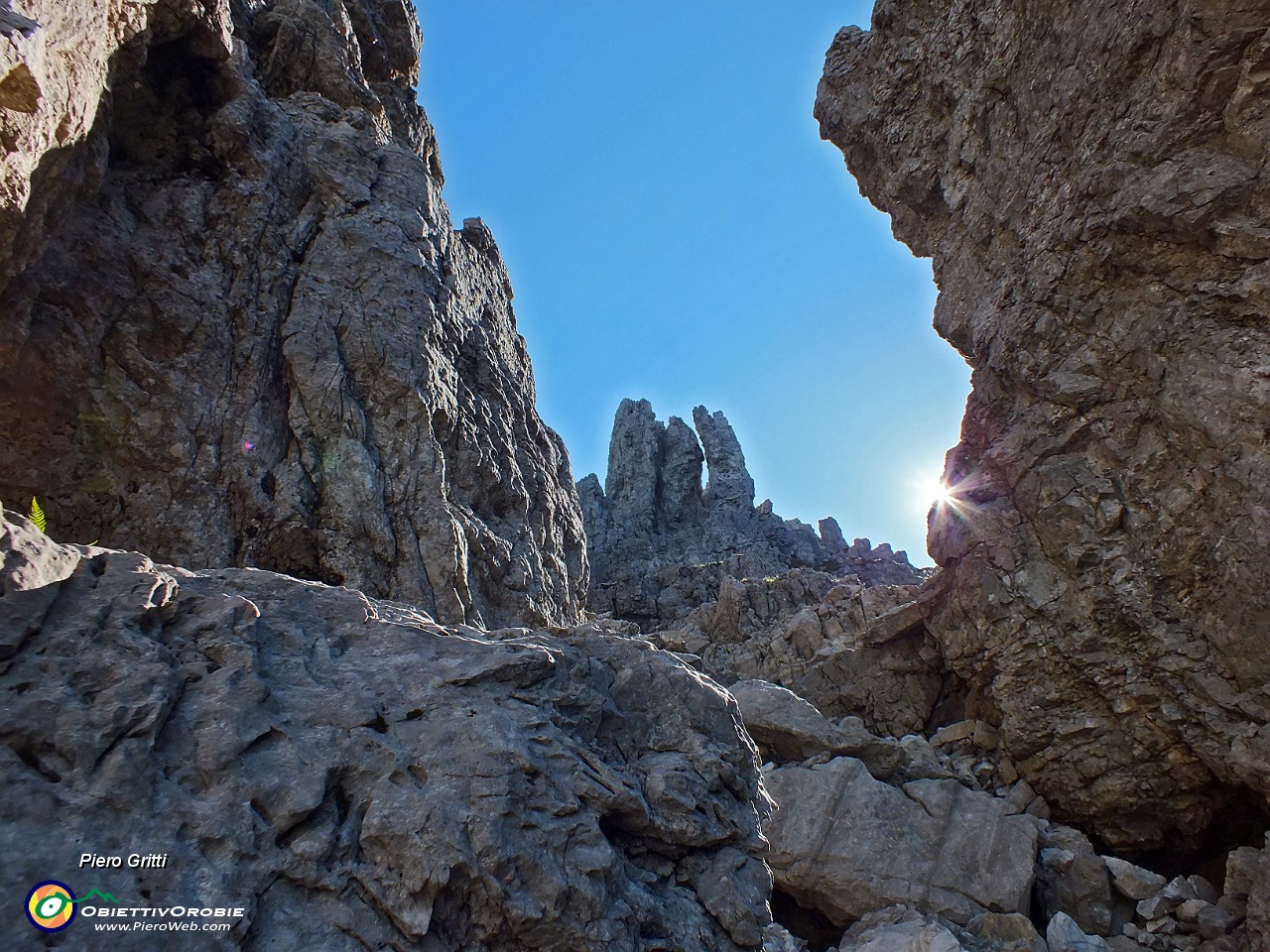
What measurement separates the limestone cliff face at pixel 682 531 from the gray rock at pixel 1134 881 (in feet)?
128

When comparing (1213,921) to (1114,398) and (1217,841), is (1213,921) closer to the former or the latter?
(1217,841)

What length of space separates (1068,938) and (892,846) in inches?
132

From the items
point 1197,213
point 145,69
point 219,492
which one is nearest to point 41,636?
point 219,492

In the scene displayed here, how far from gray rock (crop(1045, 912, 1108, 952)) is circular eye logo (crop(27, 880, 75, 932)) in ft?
51.3

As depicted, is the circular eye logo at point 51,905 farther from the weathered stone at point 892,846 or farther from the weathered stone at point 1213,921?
the weathered stone at point 1213,921

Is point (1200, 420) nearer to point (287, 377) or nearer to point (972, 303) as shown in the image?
point (972, 303)

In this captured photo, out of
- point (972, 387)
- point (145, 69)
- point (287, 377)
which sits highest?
point (145, 69)

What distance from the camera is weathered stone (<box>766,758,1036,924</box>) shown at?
556 inches

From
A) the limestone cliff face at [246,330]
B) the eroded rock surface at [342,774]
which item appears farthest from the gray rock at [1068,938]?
the limestone cliff face at [246,330]

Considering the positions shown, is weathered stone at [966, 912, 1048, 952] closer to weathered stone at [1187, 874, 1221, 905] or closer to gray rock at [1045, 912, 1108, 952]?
gray rock at [1045, 912, 1108, 952]

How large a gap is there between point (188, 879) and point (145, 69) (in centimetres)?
1838

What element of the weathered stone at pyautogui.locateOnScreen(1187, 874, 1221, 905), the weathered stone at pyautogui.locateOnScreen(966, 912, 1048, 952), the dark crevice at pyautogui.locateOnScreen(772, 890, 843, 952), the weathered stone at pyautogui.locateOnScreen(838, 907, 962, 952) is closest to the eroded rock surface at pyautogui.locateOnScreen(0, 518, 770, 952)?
the weathered stone at pyautogui.locateOnScreen(838, 907, 962, 952)

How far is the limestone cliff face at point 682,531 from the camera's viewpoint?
57.9 m

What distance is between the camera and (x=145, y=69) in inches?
615
